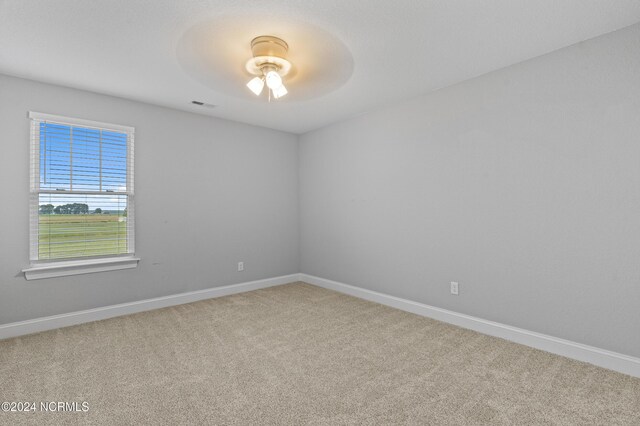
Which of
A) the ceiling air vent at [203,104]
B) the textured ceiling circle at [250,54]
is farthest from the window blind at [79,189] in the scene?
the textured ceiling circle at [250,54]

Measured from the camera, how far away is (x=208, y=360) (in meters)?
2.44

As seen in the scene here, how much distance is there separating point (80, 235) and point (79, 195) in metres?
0.42

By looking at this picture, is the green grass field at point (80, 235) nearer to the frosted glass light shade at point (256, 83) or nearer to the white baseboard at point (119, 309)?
the white baseboard at point (119, 309)

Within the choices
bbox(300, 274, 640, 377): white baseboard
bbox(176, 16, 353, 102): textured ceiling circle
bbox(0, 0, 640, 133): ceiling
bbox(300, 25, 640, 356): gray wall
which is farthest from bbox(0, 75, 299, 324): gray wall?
bbox(300, 274, 640, 377): white baseboard

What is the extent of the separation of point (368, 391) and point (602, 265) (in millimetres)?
1956

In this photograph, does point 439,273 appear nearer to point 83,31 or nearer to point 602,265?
point 602,265

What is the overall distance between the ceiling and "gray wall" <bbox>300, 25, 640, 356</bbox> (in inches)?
10.8

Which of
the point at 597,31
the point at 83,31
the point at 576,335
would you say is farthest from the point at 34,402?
the point at 597,31

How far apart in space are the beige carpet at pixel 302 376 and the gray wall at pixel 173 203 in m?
0.50

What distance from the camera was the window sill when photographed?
305 centimetres

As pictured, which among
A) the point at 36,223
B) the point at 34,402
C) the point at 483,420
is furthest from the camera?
the point at 36,223

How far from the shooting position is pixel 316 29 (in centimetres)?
222

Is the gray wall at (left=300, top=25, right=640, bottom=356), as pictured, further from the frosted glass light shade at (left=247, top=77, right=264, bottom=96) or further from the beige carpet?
the frosted glass light shade at (left=247, top=77, right=264, bottom=96)

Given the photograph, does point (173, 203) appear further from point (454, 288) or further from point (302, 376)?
point (454, 288)
